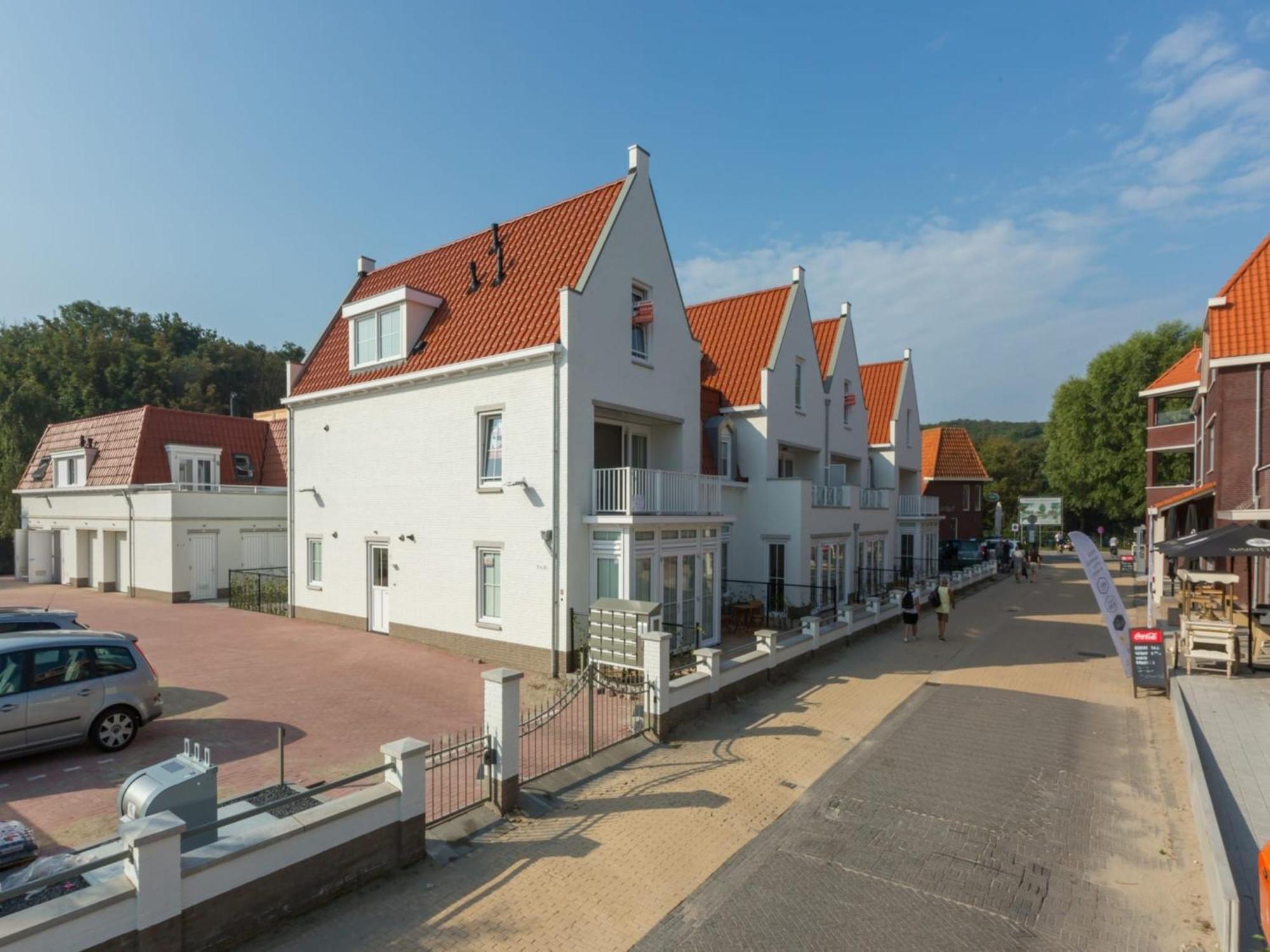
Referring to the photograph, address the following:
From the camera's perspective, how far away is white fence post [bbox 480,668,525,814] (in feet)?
25.0

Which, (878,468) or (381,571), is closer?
(381,571)

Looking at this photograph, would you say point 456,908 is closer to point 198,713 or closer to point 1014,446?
point 198,713

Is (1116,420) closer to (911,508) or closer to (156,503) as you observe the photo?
(911,508)

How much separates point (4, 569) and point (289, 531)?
1100 inches

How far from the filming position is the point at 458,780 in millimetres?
8523

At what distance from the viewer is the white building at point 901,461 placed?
31.0 meters

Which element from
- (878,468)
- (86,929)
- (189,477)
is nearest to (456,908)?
(86,929)

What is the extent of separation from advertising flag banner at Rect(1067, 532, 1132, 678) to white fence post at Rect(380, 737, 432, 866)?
1320 cm

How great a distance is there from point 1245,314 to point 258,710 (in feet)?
84.9

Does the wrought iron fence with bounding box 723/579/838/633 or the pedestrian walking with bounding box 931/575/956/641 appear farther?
the wrought iron fence with bounding box 723/579/838/633

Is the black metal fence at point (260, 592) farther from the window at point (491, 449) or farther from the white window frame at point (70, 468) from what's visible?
the white window frame at point (70, 468)

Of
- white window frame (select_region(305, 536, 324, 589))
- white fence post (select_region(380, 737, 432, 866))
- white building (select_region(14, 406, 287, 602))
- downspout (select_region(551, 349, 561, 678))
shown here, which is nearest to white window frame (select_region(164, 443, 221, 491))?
white building (select_region(14, 406, 287, 602))

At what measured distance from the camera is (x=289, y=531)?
64.4 ft

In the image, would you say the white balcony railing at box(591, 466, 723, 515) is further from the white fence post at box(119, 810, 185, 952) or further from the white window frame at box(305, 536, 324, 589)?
the white window frame at box(305, 536, 324, 589)
